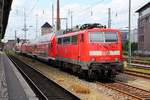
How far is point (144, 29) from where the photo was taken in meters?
98.1

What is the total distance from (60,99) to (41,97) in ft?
3.76

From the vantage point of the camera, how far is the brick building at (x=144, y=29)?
9456 cm

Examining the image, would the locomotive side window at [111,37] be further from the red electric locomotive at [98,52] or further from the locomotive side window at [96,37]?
the locomotive side window at [96,37]

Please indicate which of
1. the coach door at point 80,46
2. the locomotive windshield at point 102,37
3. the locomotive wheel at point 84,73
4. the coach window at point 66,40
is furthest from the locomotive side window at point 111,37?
the coach window at point 66,40

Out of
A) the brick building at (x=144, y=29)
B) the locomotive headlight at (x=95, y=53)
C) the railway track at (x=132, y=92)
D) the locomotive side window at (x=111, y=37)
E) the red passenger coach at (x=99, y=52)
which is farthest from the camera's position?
the brick building at (x=144, y=29)

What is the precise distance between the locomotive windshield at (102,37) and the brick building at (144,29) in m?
70.6

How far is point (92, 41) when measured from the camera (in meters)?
23.0

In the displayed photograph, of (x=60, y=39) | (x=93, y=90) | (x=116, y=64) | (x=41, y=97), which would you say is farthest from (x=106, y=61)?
(x=60, y=39)

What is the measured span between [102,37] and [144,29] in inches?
3014

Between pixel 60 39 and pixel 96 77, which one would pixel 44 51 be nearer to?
pixel 60 39

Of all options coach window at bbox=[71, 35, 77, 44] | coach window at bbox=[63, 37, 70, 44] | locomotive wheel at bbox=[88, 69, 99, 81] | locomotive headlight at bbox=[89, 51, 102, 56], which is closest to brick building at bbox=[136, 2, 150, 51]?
coach window at bbox=[63, 37, 70, 44]

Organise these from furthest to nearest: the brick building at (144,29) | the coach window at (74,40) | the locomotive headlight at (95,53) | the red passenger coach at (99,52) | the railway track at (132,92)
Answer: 1. the brick building at (144,29)
2. the coach window at (74,40)
3. the locomotive headlight at (95,53)
4. the red passenger coach at (99,52)
5. the railway track at (132,92)

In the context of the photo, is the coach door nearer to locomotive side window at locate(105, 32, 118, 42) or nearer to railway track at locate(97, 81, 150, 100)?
locomotive side window at locate(105, 32, 118, 42)

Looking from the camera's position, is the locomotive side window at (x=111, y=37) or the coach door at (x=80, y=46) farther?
the coach door at (x=80, y=46)
